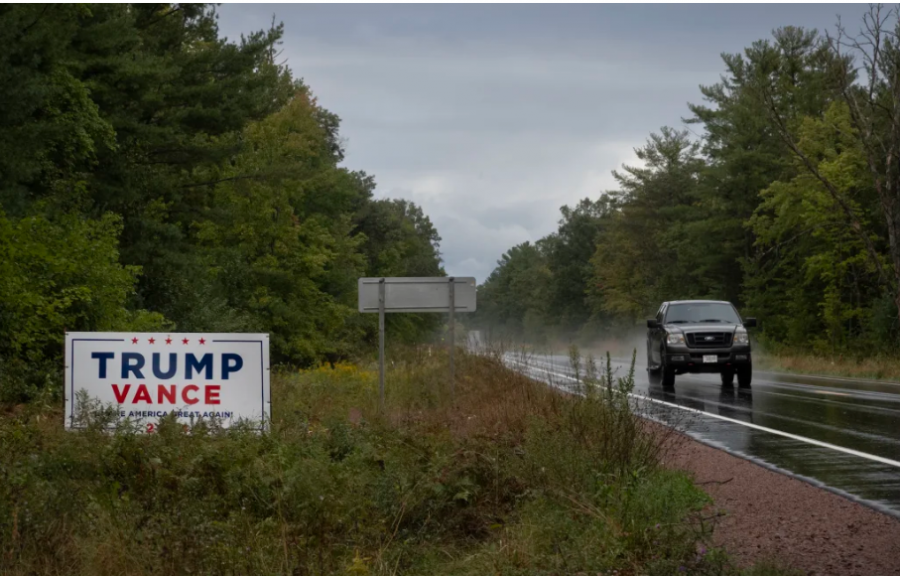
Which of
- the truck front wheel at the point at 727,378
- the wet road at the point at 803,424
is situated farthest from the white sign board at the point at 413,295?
the truck front wheel at the point at 727,378

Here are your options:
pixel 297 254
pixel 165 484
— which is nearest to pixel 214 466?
pixel 165 484

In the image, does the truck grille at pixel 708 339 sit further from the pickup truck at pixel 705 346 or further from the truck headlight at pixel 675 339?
the truck headlight at pixel 675 339

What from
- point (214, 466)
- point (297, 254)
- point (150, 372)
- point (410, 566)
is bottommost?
point (410, 566)

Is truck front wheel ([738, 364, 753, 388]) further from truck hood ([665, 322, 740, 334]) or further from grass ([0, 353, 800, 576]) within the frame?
grass ([0, 353, 800, 576])

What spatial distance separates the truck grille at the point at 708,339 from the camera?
2459 cm

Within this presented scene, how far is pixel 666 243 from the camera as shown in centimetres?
7881

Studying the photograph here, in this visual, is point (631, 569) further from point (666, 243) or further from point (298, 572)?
point (666, 243)

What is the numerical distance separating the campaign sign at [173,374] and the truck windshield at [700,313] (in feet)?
55.9

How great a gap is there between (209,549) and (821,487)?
585cm

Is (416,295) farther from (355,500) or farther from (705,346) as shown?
(705,346)

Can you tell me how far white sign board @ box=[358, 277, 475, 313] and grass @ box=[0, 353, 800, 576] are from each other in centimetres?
572

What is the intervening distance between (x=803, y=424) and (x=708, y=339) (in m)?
8.20

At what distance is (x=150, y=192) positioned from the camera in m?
30.8

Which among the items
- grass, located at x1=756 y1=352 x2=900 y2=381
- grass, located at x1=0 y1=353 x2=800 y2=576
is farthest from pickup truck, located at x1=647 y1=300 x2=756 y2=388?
grass, located at x1=0 y1=353 x2=800 y2=576
